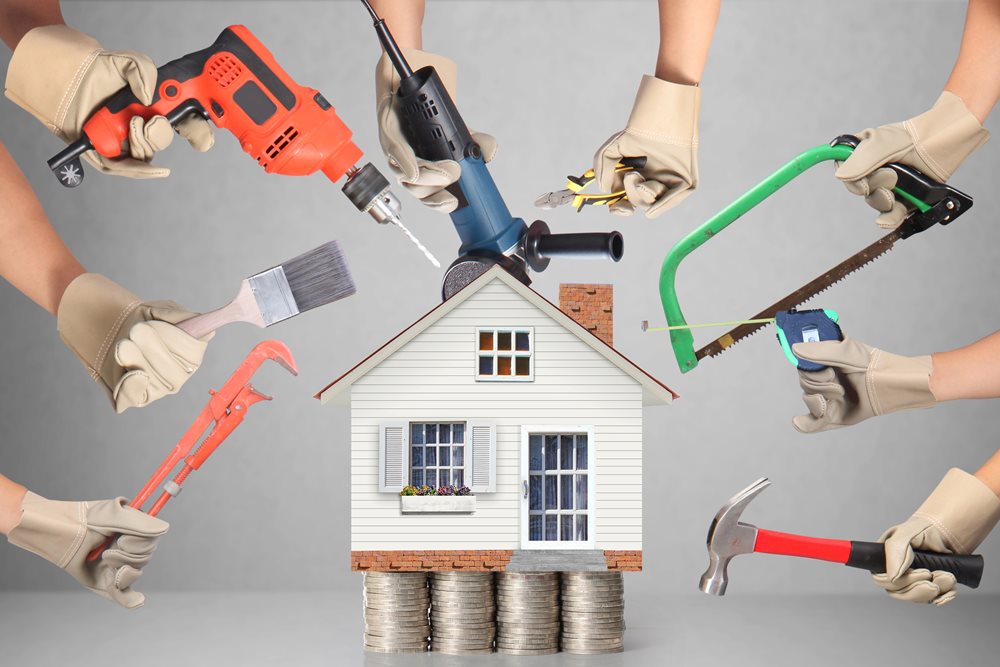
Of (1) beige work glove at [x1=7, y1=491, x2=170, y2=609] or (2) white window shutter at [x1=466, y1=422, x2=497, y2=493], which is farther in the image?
(2) white window shutter at [x1=466, y1=422, x2=497, y2=493]

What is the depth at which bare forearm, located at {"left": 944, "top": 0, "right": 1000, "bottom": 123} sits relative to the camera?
14.1 ft

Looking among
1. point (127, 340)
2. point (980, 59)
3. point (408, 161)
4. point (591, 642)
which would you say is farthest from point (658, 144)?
point (591, 642)

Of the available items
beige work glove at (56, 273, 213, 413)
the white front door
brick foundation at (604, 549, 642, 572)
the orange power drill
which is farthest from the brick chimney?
beige work glove at (56, 273, 213, 413)

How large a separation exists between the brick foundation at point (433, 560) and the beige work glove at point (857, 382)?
53.1 inches

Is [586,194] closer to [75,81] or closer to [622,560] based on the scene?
[622,560]

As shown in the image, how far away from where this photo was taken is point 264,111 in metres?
4.25

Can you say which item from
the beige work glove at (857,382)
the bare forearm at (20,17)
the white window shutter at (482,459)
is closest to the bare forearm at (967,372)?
the beige work glove at (857,382)

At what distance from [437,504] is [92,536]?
1.34 meters

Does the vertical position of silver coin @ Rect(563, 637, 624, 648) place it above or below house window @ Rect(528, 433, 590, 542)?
below

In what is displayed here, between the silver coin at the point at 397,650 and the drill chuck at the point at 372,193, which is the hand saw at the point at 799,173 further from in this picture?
the silver coin at the point at 397,650

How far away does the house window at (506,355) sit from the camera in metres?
5.13

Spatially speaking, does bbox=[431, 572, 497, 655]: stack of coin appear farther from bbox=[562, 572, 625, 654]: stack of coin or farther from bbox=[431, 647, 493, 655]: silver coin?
bbox=[562, 572, 625, 654]: stack of coin

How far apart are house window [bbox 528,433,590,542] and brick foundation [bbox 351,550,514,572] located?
0.53 feet

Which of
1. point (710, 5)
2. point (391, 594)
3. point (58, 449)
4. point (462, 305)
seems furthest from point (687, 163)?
point (58, 449)
